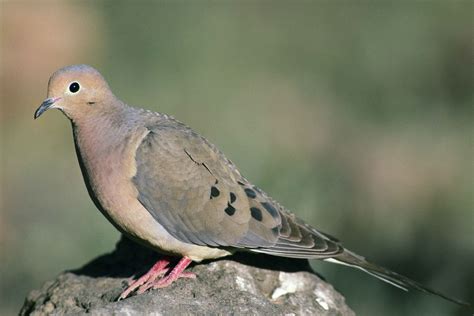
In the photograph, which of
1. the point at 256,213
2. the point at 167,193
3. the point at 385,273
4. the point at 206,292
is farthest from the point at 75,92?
the point at 385,273

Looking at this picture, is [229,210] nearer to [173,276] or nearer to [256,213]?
[256,213]

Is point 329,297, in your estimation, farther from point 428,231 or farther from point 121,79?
point 121,79

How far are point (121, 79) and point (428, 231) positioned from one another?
4.00 metres

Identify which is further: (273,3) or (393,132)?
(273,3)

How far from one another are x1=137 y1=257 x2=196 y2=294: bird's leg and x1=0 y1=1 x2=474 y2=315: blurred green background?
257cm

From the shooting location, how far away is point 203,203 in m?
4.90

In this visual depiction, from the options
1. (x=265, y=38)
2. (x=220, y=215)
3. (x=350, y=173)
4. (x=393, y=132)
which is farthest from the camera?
(x=265, y=38)

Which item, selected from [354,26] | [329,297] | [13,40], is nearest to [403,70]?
[354,26]

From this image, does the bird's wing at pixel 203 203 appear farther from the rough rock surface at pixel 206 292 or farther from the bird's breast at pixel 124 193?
the rough rock surface at pixel 206 292

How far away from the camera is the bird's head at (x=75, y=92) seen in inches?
193

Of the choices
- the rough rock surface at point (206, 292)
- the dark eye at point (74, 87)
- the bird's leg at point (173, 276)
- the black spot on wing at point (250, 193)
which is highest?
the dark eye at point (74, 87)

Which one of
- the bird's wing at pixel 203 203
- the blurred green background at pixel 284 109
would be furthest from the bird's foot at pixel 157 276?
the blurred green background at pixel 284 109

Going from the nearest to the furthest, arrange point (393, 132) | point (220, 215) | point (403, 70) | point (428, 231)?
point (220, 215) → point (428, 231) → point (393, 132) → point (403, 70)

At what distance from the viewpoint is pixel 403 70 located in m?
10.7
